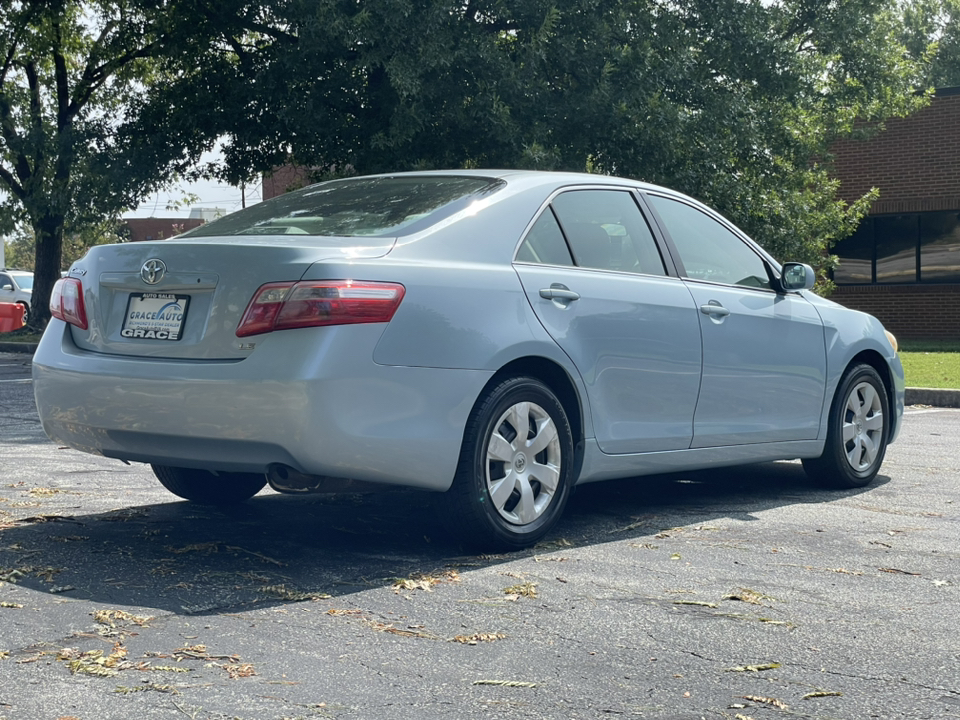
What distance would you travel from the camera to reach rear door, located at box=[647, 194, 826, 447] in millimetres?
6160

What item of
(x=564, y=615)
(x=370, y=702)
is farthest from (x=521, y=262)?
(x=370, y=702)

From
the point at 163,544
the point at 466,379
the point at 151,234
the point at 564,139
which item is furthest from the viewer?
the point at 151,234

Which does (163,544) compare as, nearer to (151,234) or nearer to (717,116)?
(717,116)

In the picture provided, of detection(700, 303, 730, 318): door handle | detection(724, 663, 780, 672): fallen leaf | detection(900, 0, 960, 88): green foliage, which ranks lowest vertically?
detection(724, 663, 780, 672): fallen leaf

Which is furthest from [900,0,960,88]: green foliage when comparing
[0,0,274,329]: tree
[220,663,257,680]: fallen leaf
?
[220,663,257,680]: fallen leaf

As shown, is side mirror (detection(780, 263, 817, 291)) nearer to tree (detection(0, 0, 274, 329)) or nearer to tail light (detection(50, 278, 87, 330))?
tail light (detection(50, 278, 87, 330))

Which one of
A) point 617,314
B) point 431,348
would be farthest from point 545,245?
point 431,348

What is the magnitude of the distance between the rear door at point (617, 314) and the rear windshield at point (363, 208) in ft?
1.24

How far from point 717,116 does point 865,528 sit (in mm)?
12250

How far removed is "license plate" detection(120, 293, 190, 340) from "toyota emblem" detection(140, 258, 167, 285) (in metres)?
0.06

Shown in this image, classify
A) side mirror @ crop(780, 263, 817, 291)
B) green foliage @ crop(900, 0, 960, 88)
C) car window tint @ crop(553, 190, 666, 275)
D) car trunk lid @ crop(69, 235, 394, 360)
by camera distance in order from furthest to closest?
green foliage @ crop(900, 0, 960, 88), side mirror @ crop(780, 263, 817, 291), car window tint @ crop(553, 190, 666, 275), car trunk lid @ crop(69, 235, 394, 360)

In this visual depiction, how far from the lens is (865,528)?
5.90 meters

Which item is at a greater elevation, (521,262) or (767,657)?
(521,262)

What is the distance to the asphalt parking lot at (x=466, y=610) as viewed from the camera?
3.35 metres
